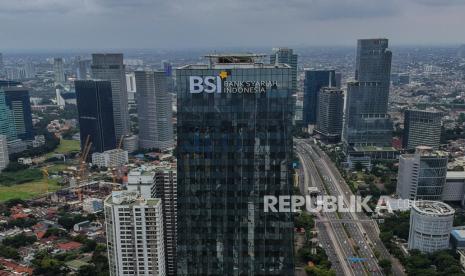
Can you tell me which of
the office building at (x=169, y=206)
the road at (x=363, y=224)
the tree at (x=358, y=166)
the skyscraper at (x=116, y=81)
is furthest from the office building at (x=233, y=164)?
the skyscraper at (x=116, y=81)

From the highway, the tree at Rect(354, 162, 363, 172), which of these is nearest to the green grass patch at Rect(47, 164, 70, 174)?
the highway

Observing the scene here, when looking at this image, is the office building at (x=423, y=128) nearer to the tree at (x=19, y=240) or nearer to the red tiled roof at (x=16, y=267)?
the tree at (x=19, y=240)

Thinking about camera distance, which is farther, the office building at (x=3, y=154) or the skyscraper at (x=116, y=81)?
the skyscraper at (x=116, y=81)

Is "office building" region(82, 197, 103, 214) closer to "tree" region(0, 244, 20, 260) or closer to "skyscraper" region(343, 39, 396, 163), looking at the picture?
"tree" region(0, 244, 20, 260)

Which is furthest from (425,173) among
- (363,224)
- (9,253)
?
(9,253)

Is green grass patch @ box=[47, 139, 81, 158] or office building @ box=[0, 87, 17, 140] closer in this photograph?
office building @ box=[0, 87, 17, 140]

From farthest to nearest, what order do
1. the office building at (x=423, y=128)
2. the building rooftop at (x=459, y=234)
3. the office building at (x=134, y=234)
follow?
the office building at (x=423, y=128) → the building rooftop at (x=459, y=234) → the office building at (x=134, y=234)

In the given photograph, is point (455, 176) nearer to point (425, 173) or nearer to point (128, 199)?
point (425, 173)
